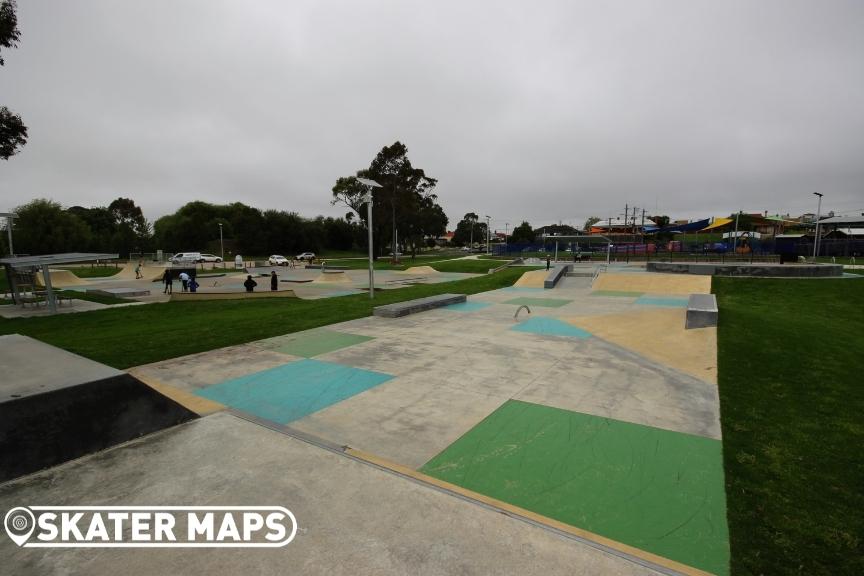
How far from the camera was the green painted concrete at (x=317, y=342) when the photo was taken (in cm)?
870

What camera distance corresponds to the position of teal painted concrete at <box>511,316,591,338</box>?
10.5 m

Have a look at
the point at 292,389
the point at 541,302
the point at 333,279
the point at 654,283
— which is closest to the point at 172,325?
the point at 292,389

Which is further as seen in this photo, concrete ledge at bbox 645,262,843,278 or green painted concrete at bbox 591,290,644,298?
concrete ledge at bbox 645,262,843,278

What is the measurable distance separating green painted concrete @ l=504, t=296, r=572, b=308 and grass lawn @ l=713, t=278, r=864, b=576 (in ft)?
19.5

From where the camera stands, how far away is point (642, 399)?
6.12 m

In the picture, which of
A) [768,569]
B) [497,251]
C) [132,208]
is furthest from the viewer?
[132,208]

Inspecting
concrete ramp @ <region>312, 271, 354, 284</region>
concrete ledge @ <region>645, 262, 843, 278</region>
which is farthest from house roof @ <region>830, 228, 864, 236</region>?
concrete ramp @ <region>312, 271, 354, 284</region>

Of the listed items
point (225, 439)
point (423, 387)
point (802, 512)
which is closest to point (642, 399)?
point (802, 512)

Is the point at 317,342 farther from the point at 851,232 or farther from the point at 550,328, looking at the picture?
the point at 851,232

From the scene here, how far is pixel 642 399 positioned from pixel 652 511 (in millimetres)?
2987

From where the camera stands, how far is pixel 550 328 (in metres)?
11.1

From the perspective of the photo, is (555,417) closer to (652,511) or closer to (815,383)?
(652,511)

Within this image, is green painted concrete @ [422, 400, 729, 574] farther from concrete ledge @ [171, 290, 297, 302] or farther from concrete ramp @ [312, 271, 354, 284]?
concrete ramp @ [312, 271, 354, 284]
